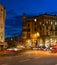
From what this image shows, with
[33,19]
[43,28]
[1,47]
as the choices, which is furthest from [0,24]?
[33,19]

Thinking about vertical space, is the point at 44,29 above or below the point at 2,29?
above

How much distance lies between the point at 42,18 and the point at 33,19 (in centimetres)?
1012

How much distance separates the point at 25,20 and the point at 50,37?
74.1ft

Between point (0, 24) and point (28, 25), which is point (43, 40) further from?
point (0, 24)

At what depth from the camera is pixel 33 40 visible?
472ft

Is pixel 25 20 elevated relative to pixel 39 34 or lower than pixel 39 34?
elevated

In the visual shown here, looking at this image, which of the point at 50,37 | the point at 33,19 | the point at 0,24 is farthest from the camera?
the point at 33,19

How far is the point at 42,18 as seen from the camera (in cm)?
13725

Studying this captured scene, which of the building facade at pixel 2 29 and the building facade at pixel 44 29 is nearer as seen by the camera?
the building facade at pixel 2 29

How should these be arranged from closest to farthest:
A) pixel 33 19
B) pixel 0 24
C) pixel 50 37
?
pixel 0 24 → pixel 50 37 → pixel 33 19

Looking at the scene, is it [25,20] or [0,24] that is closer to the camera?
[0,24]

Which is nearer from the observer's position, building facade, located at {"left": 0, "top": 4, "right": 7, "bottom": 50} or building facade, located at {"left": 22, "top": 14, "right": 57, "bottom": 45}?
building facade, located at {"left": 0, "top": 4, "right": 7, "bottom": 50}

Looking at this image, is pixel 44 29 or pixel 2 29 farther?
pixel 44 29

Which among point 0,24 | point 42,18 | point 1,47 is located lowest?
point 1,47
